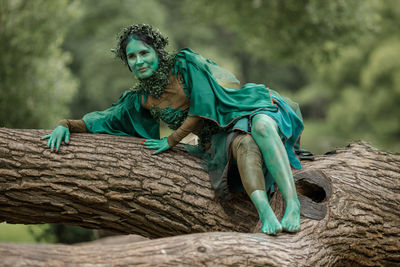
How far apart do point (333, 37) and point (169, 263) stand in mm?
8936

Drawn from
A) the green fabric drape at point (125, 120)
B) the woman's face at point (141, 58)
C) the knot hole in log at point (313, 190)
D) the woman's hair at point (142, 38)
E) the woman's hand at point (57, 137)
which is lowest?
the woman's hand at point (57, 137)

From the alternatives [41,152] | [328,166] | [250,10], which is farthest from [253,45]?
[41,152]

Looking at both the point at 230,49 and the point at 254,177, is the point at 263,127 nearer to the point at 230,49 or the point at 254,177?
the point at 254,177

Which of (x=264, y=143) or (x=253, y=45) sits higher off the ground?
(x=253, y=45)

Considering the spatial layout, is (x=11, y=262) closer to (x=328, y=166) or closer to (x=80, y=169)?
(x=80, y=169)

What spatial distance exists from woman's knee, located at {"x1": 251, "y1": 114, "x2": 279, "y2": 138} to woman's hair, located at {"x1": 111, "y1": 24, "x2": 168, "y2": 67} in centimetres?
99

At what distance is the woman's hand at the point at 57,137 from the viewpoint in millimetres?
3291

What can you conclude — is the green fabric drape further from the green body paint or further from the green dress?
the green body paint

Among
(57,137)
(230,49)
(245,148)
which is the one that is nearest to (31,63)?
(57,137)

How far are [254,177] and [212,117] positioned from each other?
0.65 m

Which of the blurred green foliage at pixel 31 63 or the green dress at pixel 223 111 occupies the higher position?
the blurred green foliage at pixel 31 63

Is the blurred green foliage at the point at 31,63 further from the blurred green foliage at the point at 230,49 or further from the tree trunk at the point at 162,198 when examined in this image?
the tree trunk at the point at 162,198

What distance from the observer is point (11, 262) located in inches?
84.4

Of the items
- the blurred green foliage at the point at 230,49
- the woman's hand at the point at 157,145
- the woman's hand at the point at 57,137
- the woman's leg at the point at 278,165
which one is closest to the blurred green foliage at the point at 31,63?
the blurred green foliage at the point at 230,49
